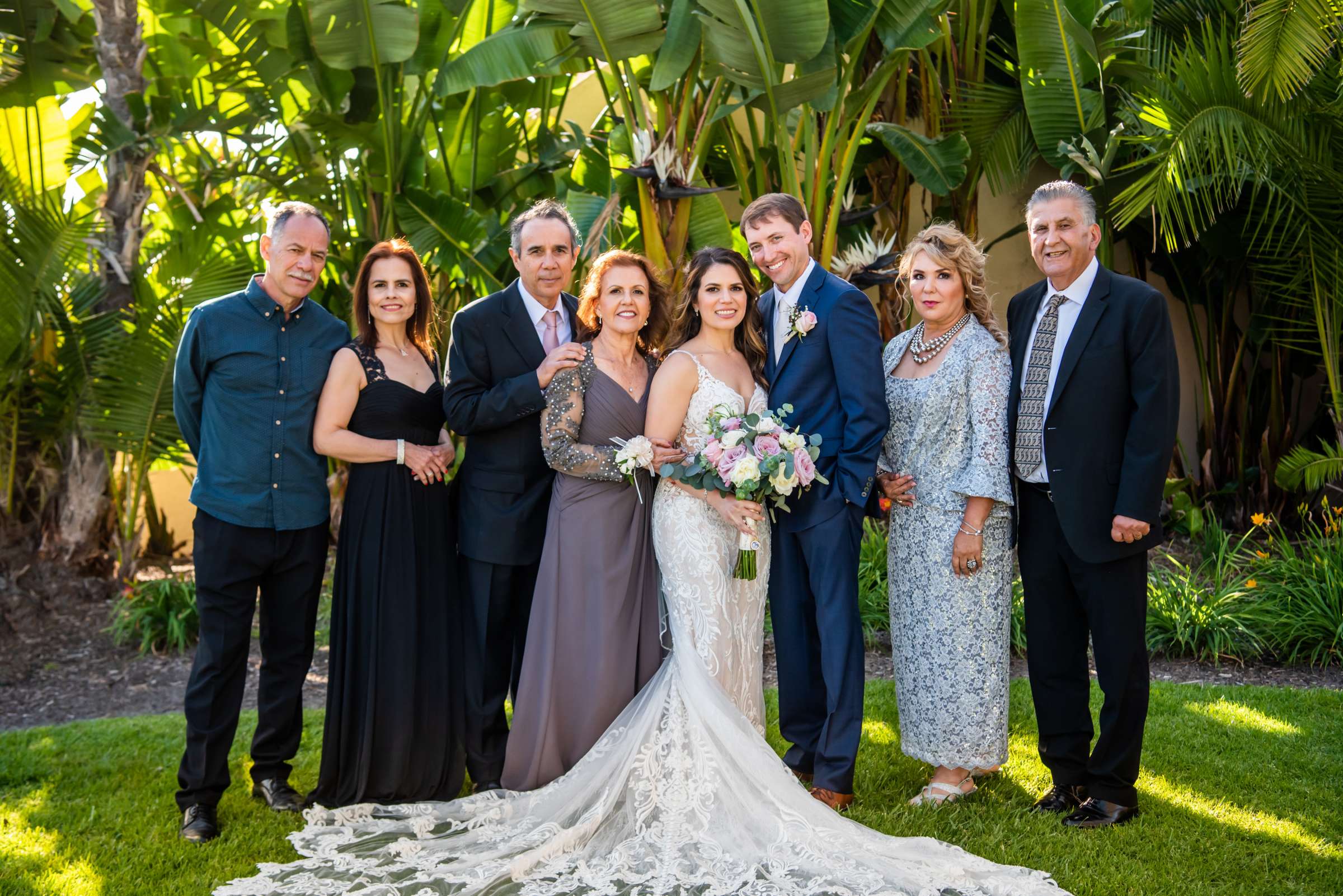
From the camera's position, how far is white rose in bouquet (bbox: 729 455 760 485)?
150 inches

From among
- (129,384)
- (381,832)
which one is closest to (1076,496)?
(381,832)

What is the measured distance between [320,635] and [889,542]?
4662mm

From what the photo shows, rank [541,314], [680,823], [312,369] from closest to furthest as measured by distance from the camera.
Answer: [680,823], [312,369], [541,314]

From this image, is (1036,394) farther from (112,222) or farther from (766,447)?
(112,222)

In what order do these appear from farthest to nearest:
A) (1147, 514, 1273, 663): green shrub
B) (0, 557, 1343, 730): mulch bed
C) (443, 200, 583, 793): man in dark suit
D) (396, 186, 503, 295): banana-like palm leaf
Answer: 1. (396, 186, 503, 295): banana-like palm leaf
2. (1147, 514, 1273, 663): green shrub
3. (0, 557, 1343, 730): mulch bed
4. (443, 200, 583, 793): man in dark suit

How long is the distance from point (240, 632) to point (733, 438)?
2028 mm

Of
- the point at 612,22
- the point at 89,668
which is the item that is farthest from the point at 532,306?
the point at 89,668

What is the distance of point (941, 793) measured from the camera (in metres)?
4.38

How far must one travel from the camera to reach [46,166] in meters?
7.95

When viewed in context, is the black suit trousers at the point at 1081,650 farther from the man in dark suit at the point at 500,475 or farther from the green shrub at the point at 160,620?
the green shrub at the point at 160,620

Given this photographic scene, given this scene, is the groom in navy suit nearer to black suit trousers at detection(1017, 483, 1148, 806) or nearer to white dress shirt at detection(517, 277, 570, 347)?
black suit trousers at detection(1017, 483, 1148, 806)

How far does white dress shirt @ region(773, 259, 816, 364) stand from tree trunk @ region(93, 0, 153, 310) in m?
5.35

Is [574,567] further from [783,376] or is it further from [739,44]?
[739,44]

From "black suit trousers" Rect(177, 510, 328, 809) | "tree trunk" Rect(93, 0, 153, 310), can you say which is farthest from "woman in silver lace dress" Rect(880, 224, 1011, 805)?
"tree trunk" Rect(93, 0, 153, 310)
